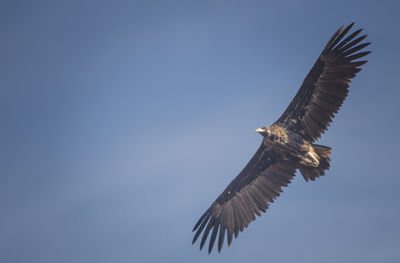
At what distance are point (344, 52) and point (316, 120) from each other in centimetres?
253

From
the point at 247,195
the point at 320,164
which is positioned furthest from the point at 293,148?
the point at 247,195

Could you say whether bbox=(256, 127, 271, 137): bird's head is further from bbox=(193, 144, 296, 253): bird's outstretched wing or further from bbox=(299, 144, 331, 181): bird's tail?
bbox=(299, 144, 331, 181): bird's tail

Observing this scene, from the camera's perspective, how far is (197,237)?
55.8 feet

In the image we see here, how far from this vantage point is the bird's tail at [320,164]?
15234 millimetres

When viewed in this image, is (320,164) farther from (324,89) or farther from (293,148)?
(324,89)

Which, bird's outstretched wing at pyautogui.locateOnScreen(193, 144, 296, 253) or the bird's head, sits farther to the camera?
bird's outstretched wing at pyautogui.locateOnScreen(193, 144, 296, 253)

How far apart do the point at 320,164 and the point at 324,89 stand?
2635 mm

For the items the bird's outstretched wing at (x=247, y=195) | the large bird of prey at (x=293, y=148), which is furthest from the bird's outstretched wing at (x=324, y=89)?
the bird's outstretched wing at (x=247, y=195)

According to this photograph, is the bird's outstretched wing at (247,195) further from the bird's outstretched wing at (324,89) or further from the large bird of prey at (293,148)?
the bird's outstretched wing at (324,89)

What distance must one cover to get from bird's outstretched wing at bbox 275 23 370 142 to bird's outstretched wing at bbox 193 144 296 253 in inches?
64.2

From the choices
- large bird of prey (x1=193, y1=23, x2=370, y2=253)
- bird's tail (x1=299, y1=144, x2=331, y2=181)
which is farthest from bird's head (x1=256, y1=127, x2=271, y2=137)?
bird's tail (x1=299, y1=144, x2=331, y2=181)

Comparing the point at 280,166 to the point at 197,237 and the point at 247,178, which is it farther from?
the point at 197,237

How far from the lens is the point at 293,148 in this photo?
15.8m

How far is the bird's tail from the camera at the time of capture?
50.0 feet
